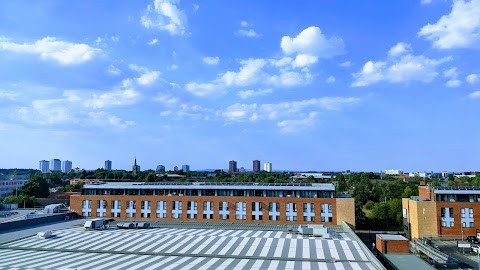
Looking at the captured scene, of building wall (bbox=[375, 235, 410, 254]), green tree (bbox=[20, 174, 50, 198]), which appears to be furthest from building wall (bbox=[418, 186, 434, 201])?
green tree (bbox=[20, 174, 50, 198])

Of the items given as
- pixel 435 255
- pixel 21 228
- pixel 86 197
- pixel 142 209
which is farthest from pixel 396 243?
pixel 86 197

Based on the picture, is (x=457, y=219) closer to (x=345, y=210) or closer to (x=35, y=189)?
(x=345, y=210)

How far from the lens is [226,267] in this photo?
108 ft

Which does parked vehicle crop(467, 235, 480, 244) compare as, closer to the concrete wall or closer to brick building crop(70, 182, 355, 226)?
brick building crop(70, 182, 355, 226)

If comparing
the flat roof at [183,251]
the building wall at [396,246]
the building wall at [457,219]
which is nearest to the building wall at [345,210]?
the flat roof at [183,251]

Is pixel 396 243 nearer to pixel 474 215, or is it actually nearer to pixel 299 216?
pixel 299 216

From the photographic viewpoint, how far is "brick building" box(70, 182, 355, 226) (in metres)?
65.8

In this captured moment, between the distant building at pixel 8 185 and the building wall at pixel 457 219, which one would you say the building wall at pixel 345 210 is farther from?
the distant building at pixel 8 185

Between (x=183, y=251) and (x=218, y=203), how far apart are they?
29.6 metres

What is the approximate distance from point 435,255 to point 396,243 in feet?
31.6

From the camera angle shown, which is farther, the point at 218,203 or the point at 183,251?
the point at 218,203

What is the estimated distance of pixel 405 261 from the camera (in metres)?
41.1

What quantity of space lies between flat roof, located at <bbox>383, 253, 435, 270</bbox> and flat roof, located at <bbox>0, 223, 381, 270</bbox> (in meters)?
4.16

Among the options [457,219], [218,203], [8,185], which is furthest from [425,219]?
[8,185]
